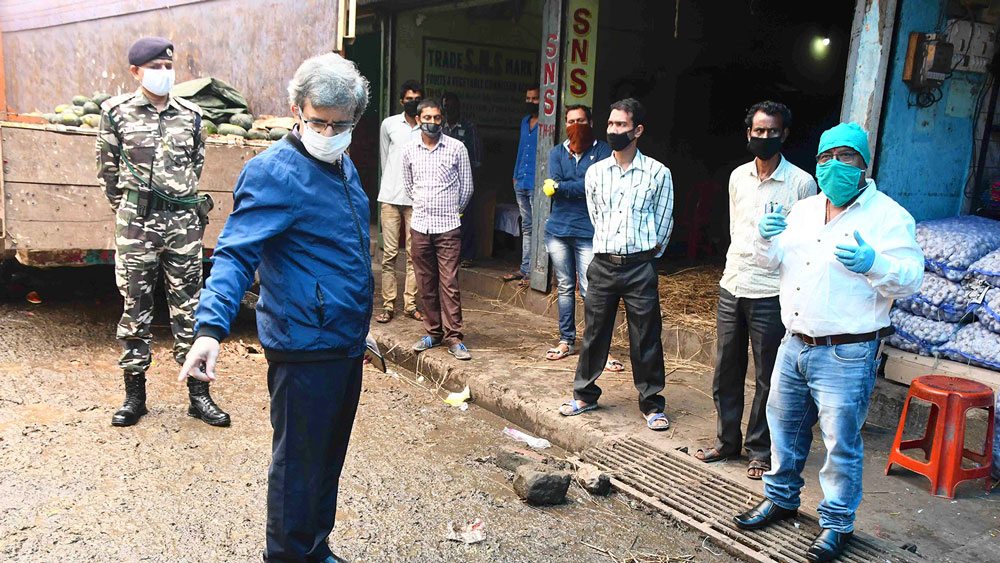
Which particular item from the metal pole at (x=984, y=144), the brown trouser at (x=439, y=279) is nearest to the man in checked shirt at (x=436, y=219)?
the brown trouser at (x=439, y=279)

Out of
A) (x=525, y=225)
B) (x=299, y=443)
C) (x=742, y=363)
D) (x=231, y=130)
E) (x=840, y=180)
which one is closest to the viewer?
(x=299, y=443)

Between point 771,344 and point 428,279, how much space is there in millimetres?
3097

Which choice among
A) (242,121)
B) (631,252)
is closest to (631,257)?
(631,252)

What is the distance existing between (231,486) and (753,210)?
127 inches

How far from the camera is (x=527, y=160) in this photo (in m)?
8.21

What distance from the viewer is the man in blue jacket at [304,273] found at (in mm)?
2602

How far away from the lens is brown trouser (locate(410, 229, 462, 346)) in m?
6.37

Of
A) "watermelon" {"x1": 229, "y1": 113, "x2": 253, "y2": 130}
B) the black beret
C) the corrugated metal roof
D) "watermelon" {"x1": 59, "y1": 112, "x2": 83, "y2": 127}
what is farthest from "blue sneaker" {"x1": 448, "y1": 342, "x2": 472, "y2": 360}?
the corrugated metal roof

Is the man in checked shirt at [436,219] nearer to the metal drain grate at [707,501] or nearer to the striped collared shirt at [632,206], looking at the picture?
the striped collared shirt at [632,206]

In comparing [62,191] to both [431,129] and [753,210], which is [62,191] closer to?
[431,129]

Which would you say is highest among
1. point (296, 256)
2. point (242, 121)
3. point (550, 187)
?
point (242, 121)

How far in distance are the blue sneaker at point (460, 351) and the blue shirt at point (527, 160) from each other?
2.48 meters

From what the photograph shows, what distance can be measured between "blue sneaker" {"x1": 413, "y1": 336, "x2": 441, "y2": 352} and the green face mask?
12.6 feet

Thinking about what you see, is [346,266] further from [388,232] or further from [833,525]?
[388,232]
